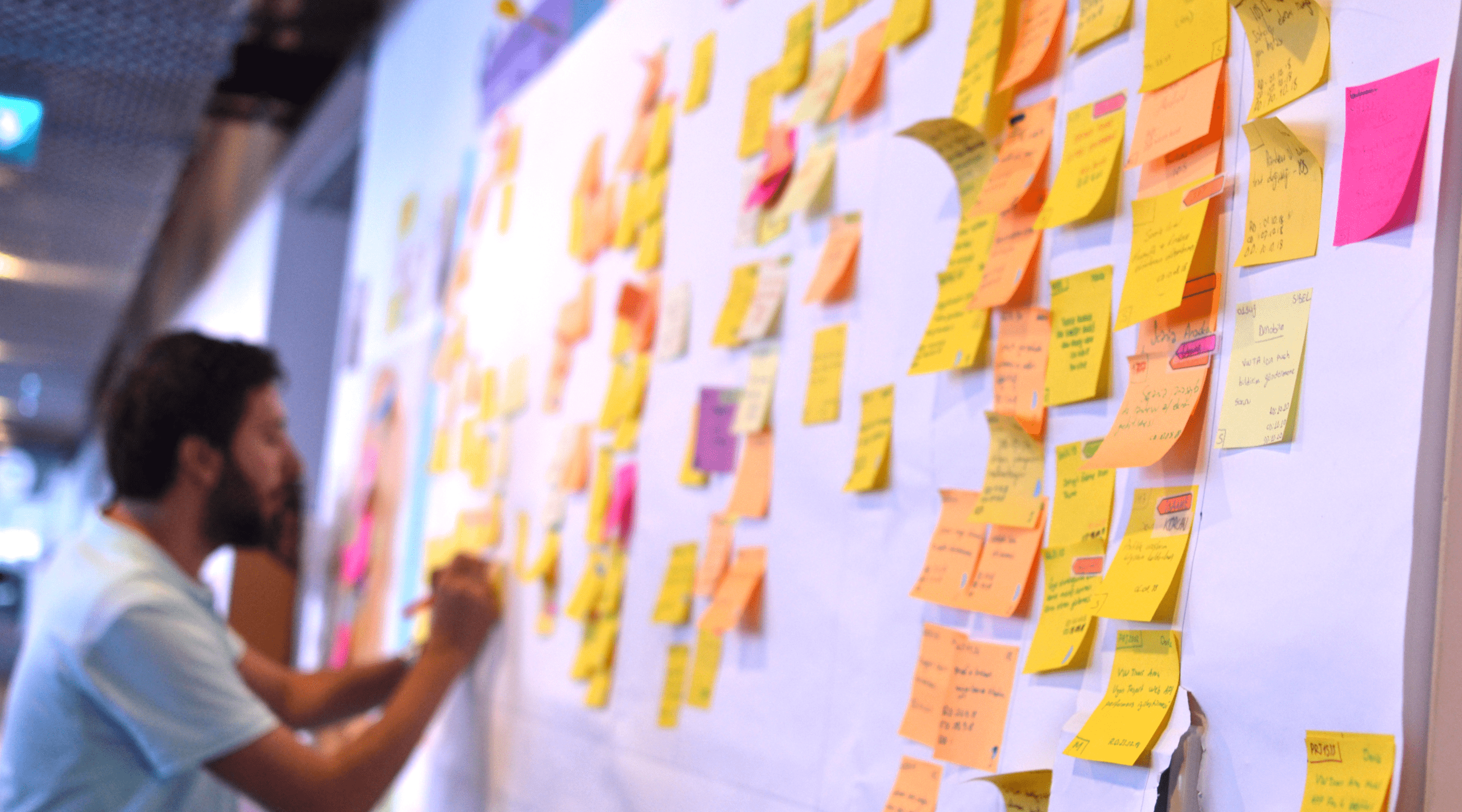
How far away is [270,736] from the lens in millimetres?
1321

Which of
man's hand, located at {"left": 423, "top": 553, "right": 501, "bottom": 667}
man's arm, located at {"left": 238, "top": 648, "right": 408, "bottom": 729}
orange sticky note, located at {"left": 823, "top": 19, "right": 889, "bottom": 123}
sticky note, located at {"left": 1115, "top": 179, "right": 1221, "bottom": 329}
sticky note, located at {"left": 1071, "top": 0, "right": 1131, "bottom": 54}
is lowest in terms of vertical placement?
man's arm, located at {"left": 238, "top": 648, "right": 408, "bottom": 729}

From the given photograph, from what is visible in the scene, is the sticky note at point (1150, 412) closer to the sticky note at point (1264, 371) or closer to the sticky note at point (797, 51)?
the sticky note at point (1264, 371)

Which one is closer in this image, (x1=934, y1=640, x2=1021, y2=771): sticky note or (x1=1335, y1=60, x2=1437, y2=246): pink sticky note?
(x1=1335, y1=60, x2=1437, y2=246): pink sticky note

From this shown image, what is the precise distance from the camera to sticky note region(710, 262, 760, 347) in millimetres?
1112

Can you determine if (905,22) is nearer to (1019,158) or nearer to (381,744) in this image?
(1019,158)

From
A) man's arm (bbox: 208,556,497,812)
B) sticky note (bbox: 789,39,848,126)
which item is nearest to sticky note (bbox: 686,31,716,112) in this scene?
sticky note (bbox: 789,39,848,126)

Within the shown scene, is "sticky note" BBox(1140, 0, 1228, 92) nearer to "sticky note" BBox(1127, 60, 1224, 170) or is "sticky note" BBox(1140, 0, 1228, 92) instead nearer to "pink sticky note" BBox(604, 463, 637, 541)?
"sticky note" BBox(1127, 60, 1224, 170)

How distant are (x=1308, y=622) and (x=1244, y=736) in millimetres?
72

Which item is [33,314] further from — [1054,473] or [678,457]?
[1054,473]

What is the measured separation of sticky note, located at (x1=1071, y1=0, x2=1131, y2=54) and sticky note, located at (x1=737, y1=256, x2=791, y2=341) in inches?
14.4

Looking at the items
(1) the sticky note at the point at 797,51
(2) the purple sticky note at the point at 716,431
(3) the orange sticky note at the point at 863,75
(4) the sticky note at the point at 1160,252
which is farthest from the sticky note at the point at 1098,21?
(2) the purple sticky note at the point at 716,431

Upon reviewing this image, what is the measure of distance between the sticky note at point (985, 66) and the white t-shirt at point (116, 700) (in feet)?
3.54

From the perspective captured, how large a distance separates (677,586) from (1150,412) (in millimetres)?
627

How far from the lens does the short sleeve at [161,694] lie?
1.28 meters
